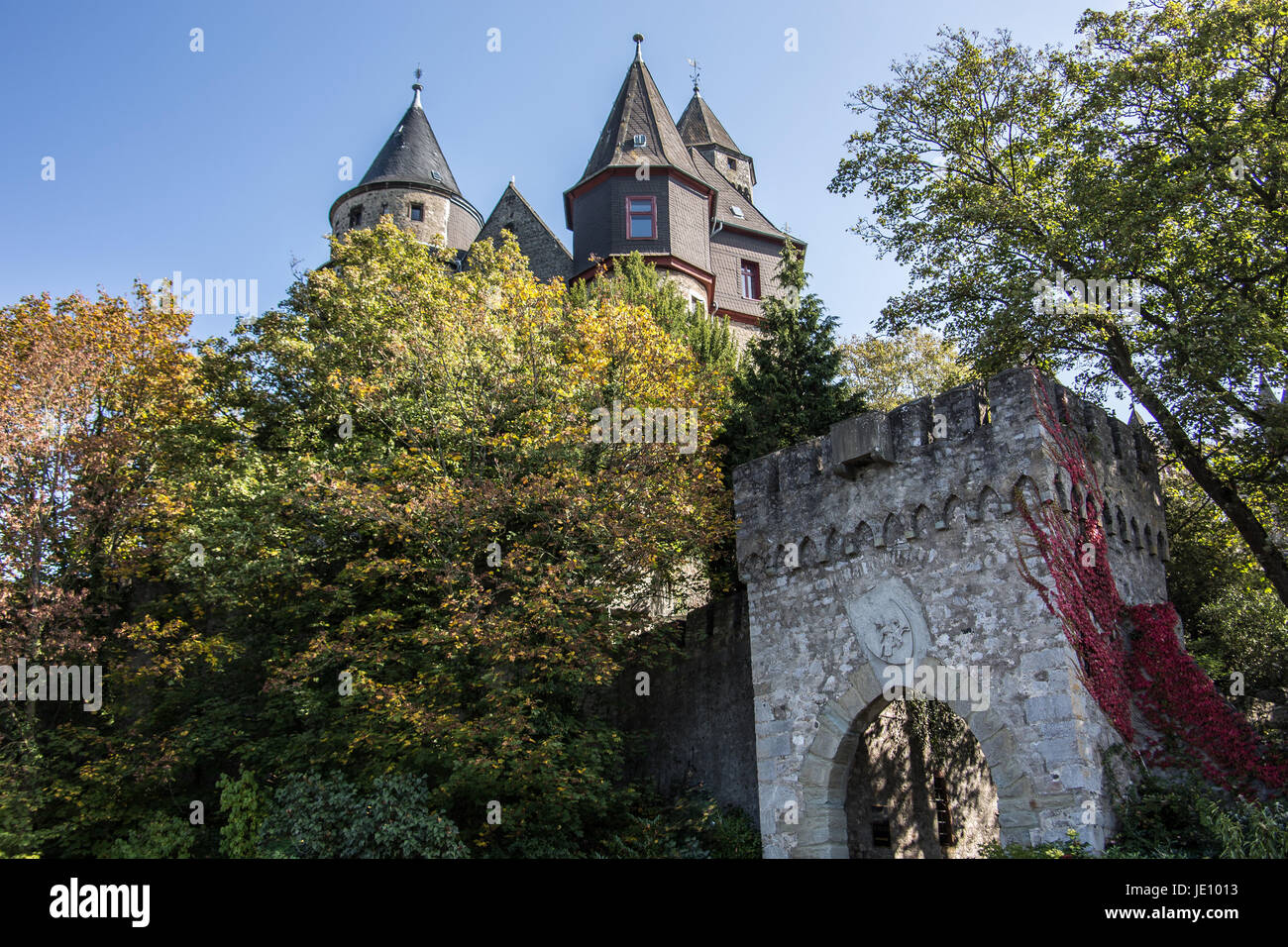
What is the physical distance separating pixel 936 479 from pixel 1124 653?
2.92 m

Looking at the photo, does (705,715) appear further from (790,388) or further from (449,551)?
(790,388)

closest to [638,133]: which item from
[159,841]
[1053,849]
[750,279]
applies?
[750,279]

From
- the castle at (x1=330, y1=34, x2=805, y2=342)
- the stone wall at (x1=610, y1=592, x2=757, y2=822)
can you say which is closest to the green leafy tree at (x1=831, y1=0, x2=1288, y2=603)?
the stone wall at (x1=610, y1=592, x2=757, y2=822)

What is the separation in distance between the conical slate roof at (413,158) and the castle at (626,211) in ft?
0.15

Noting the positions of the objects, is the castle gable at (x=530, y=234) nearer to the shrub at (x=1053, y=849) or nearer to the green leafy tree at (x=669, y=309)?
the green leafy tree at (x=669, y=309)

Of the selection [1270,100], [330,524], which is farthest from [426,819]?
[1270,100]

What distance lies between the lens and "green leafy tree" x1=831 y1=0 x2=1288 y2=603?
1544cm

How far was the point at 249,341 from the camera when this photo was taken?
21531 mm

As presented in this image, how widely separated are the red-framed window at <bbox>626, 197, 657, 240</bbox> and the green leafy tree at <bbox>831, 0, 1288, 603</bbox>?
17018 mm

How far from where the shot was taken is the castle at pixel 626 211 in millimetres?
35844

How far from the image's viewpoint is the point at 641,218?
118 feet

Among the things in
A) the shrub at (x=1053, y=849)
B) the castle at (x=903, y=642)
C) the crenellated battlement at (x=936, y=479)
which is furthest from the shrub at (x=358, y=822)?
the shrub at (x=1053, y=849)

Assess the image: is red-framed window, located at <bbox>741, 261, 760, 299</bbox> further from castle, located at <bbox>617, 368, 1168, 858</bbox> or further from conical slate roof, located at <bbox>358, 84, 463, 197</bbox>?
castle, located at <bbox>617, 368, 1168, 858</bbox>
